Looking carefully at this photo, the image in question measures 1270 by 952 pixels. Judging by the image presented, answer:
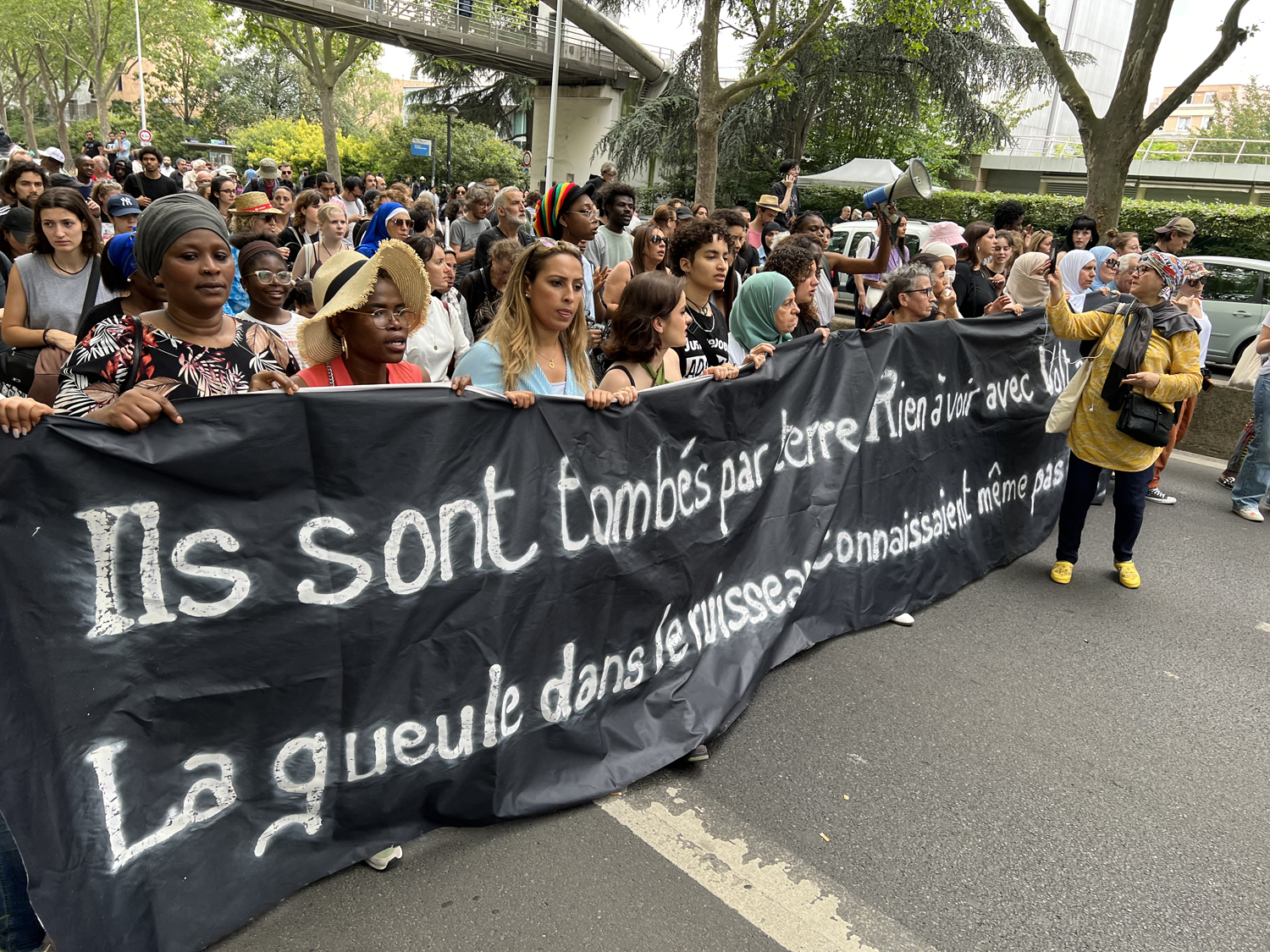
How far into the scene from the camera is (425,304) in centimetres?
279

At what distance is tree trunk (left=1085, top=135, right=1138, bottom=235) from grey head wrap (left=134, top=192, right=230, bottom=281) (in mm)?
12451

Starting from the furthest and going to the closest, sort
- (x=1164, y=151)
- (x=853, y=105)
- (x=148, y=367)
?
(x=1164, y=151), (x=853, y=105), (x=148, y=367)

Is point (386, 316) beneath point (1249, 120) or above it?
beneath

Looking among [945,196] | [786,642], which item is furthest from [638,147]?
[786,642]

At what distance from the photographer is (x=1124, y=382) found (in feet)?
15.4

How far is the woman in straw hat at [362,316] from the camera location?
2.64m

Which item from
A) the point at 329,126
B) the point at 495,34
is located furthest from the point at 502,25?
the point at 329,126

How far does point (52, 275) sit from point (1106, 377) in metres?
5.26

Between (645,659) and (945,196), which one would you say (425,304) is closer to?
(645,659)

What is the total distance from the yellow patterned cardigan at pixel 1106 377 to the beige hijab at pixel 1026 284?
2.04 ft

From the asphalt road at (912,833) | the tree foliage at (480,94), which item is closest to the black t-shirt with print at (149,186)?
the asphalt road at (912,833)

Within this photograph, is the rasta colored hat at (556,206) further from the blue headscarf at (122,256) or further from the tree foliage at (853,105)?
the tree foliage at (853,105)

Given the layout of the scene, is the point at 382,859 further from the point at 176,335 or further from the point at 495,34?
the point at 495,34

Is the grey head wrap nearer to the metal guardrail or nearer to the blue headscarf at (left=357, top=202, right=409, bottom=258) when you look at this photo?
the blue headscarf at (left=357, top=202, right=409, bottom=258)
